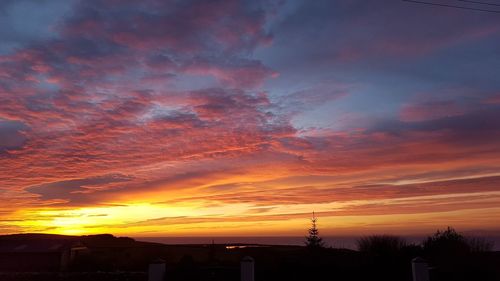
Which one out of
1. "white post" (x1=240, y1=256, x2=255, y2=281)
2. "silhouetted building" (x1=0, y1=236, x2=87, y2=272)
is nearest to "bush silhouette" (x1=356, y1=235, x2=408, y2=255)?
"white post" (x1=240, y1=256, x2=255, y2=281)

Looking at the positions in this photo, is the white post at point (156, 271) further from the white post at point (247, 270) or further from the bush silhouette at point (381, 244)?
the bush silhouette at point (381, 244)

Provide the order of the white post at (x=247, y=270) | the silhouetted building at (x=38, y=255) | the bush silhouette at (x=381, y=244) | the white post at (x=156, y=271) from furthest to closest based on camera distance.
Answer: the silhouetted building at (x=38, y=255), the bush silhouette at (x=381, y=244), the white post at (x=156, y=271), the white post at (x=247, y=270)

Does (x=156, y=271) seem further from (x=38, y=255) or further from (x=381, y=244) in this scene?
(x=38, y=255)

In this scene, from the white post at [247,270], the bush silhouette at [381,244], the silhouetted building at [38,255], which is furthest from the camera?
the silhouetted building at [38,255]

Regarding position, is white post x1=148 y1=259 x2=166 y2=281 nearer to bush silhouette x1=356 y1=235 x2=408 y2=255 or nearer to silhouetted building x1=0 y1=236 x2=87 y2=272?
bush silhouette x1=356 y1=235 x2=408 y2=255

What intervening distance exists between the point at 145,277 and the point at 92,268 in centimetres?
1053

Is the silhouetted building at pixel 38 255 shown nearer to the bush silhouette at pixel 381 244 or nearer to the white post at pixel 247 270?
the bush silhouette at pixel 381 244

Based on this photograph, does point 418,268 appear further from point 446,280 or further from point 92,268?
point 92,268

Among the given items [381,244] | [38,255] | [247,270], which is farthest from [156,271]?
[38,255]

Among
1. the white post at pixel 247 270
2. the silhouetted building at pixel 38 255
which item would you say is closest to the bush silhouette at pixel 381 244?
the white post at pixel 247 270

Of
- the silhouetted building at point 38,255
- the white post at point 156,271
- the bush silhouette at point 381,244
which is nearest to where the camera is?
the white post at point 156,271

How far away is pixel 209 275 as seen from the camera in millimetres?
19312

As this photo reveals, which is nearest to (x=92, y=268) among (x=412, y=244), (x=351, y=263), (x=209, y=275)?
(x=209, y=275)

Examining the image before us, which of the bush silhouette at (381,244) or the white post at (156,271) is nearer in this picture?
the white post at (156,271)
